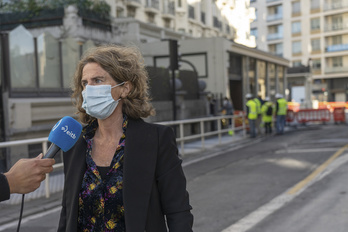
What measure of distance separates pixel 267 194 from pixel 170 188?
5.19 metres

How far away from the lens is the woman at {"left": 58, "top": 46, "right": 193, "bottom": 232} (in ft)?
7.08

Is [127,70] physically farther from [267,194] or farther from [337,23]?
[337,23]

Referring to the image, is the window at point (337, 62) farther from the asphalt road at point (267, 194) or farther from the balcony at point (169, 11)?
the asphalt road at point (267, 194)

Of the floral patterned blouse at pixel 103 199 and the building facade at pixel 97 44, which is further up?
the building facade at pixel 97 44

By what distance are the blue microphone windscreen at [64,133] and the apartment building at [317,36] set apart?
6462cm

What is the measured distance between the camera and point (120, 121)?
7.89ft

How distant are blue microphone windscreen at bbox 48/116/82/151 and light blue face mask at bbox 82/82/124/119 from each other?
0.24 metres

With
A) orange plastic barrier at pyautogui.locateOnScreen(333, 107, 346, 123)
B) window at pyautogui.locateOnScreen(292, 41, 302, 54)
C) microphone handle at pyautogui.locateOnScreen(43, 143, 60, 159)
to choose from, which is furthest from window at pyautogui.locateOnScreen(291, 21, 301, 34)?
microphone handle at pyautogui.locateOnScreen(43, 143, 60, 159)

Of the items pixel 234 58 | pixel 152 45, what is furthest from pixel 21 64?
pixel 234 58

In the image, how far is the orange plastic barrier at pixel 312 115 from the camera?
24234 mm

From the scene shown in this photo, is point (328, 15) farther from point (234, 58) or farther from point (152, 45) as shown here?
point (152, 45)

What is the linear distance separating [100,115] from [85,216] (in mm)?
513

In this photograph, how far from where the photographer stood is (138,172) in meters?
2.15

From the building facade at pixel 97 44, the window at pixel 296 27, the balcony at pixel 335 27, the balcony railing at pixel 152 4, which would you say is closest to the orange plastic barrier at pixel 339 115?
the building facade at pixel 97 44
